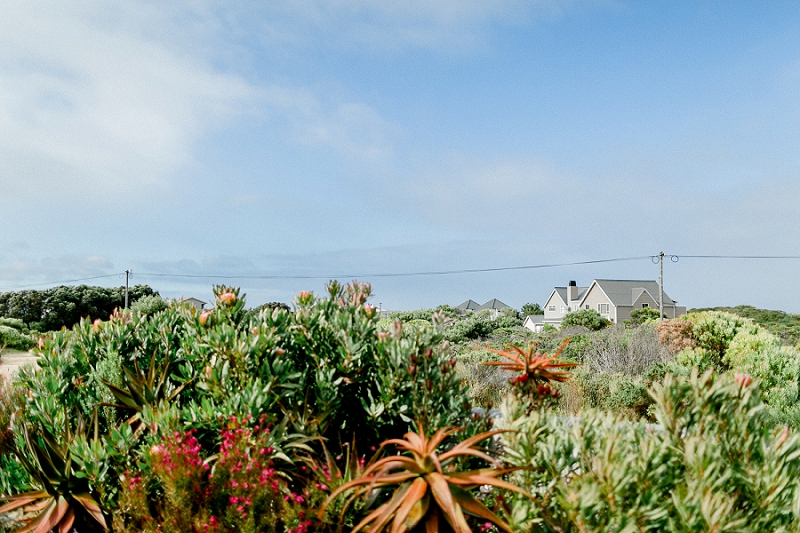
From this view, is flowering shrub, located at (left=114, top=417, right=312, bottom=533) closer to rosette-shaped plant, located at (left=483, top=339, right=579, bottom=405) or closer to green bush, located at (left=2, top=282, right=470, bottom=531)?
green bush, located at (left=2, top=282, right=470, bottom=531)

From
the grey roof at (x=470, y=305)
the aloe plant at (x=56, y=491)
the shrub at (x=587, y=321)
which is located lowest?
the grey roof at (x=470, y=305)

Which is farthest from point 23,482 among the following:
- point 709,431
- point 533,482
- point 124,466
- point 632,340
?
point 632,340

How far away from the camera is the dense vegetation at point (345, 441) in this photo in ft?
8.58

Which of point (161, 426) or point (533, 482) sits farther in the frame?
point (161, 426)

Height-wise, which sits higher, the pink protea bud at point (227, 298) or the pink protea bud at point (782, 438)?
the pink protea bud at point (227, 298)

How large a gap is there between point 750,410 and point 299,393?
2742mm

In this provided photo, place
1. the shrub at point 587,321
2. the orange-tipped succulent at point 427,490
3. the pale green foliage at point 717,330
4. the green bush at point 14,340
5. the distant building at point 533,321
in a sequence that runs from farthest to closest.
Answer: the distant building at point 533,321 → the shrub at point 587,321 → the green bush at point 14,340 → the pale green foliage at point 717,330 → the orange-tipped succulent at point 427,490

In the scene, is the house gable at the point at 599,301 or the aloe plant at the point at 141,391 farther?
the house gable at the point at 599,301

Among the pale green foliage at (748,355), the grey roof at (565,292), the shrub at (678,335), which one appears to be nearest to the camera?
the pale green foliage at (748,355)

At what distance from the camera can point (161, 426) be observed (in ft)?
11.9

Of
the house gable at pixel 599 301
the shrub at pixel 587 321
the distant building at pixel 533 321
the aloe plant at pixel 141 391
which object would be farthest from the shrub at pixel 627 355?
the distant building at pixel 533 321

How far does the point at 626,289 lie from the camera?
192ft

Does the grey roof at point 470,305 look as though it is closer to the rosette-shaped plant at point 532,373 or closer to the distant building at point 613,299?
the distant building at point 613,299

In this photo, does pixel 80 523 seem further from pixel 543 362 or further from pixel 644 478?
pixel 644 478
